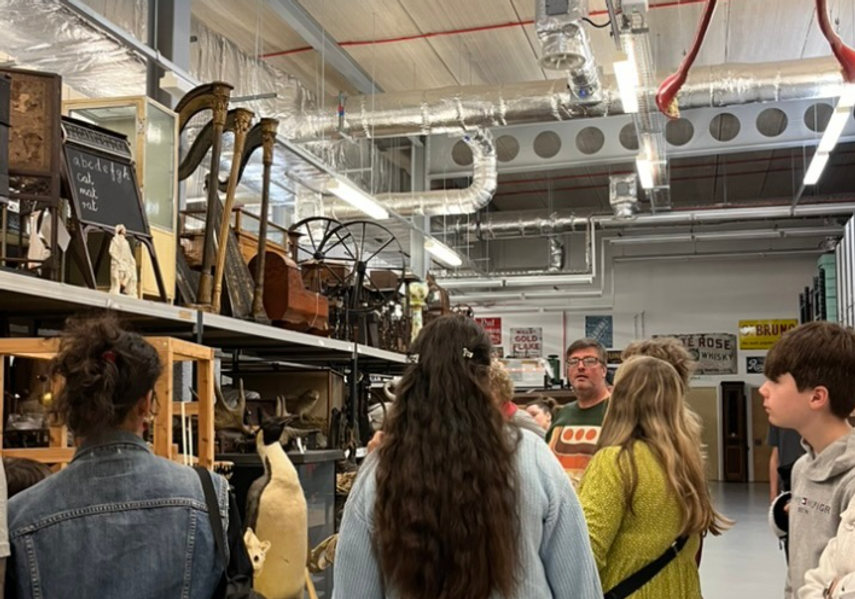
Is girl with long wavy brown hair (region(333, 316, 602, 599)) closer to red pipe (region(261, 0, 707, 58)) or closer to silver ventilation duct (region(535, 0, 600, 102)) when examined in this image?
silver ventilation duct (region(535, 0, 600, 102))

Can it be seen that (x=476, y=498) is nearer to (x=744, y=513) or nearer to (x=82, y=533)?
(x=82, y=533)

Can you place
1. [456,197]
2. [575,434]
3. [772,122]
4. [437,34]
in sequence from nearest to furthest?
[575,434] → [437,34] → [456,197] → [772,122]

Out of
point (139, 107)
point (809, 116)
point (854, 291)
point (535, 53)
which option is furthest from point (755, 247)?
point (139, 107)

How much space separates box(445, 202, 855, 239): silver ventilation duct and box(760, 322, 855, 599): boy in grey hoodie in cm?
1271

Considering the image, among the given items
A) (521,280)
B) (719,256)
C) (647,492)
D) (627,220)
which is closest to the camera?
(647,492)

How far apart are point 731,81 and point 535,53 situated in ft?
7.54

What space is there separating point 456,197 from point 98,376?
10.4 metres

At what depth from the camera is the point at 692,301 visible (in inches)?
760

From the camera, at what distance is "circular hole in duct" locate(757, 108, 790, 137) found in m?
12.5

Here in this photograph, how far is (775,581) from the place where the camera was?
8008 mm

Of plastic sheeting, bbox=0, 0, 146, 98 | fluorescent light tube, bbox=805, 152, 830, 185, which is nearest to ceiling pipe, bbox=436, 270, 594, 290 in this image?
fluorescent light tube, bbox=805, 152, 830, 185

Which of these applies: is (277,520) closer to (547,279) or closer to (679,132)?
(679,132)

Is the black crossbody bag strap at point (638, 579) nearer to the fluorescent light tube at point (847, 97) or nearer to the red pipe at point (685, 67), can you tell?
the red pipe at point (685, 67)

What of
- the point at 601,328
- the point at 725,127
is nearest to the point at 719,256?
the point at 601,328
